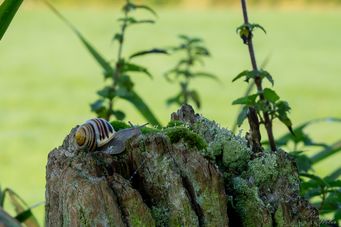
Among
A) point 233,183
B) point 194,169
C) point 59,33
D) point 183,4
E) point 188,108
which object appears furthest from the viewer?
point 183,4

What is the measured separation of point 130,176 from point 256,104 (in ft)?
1.33

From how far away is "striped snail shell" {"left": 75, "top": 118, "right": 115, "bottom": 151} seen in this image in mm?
1300

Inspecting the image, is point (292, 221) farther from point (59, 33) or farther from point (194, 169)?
point (59, 33)

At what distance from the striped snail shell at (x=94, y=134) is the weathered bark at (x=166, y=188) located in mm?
14

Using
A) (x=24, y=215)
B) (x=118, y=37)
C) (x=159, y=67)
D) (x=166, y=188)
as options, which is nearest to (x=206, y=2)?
(x=159, y=67)

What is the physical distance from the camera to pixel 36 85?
8914 millimetres

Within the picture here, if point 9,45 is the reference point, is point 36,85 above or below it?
below

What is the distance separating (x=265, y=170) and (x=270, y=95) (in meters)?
0.30

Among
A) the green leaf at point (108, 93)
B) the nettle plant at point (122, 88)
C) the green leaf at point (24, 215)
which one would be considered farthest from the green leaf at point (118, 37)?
the green leaf at point (24, 215)

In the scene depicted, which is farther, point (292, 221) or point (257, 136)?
point (257, 136)

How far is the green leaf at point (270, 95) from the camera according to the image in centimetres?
165

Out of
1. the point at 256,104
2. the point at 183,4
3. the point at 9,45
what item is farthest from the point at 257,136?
the point at 183,4

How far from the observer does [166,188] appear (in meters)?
1.28

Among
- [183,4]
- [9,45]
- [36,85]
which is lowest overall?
[36,85]
